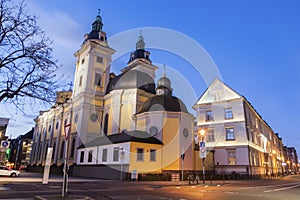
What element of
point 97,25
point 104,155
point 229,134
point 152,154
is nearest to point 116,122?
point 104,155

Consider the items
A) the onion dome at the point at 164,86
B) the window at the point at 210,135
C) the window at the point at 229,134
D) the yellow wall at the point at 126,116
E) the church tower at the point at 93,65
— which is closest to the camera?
the yellow wall at the point at 126,116

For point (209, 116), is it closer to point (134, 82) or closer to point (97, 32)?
point (134, 82)

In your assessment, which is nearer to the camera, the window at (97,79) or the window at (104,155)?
the window at (104,155)

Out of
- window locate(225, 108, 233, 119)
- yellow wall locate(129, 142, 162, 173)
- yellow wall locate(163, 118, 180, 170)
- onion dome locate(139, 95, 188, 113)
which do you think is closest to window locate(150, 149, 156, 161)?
yellow wall locate(129, 142, 162, 173)

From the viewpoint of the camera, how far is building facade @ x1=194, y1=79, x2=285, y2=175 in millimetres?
37562

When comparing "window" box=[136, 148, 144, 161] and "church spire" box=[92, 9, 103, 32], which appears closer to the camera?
"window" box=[136, 148, 144, 161]

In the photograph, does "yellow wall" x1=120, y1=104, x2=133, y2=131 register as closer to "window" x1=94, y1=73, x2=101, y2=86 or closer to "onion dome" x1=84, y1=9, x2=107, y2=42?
"window" x1=94, y1=73, x2=101, y2=86

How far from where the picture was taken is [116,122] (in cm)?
3916

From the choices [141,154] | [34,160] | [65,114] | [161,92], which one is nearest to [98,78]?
[65,114]

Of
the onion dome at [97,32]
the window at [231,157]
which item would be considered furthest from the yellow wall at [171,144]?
the onion dome at [97,32]

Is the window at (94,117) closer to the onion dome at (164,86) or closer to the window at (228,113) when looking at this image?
the onion dome at (164,86)

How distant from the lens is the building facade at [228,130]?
3756 cm

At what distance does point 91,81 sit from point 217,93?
23.3 metres

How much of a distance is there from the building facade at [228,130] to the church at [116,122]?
773cm
